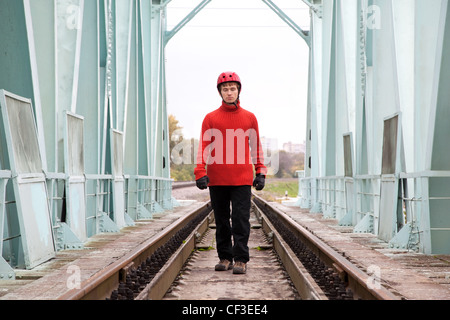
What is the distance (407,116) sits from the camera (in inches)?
357

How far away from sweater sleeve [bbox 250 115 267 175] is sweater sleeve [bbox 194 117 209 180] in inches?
18.3

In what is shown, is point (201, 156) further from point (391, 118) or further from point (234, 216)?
point (391, 118)

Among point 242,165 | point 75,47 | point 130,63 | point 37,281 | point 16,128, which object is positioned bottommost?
point 37,281

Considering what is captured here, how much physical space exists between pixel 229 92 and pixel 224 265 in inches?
70.2

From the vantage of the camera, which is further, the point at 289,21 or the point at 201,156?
Answer: the point at 289,21

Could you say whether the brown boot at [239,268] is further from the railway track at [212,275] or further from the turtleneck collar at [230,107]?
the turtleneck collar at [230,107]

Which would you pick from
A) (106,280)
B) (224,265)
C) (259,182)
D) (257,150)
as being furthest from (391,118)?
(106,280)

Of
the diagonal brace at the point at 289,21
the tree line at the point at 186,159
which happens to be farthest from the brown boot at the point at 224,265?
the tree line at the point at 186,159

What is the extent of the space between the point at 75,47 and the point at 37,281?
5007mm

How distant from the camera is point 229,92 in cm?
572

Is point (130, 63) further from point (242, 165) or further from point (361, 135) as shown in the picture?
point (242, 165)

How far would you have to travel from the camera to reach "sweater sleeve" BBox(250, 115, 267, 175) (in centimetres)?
586
